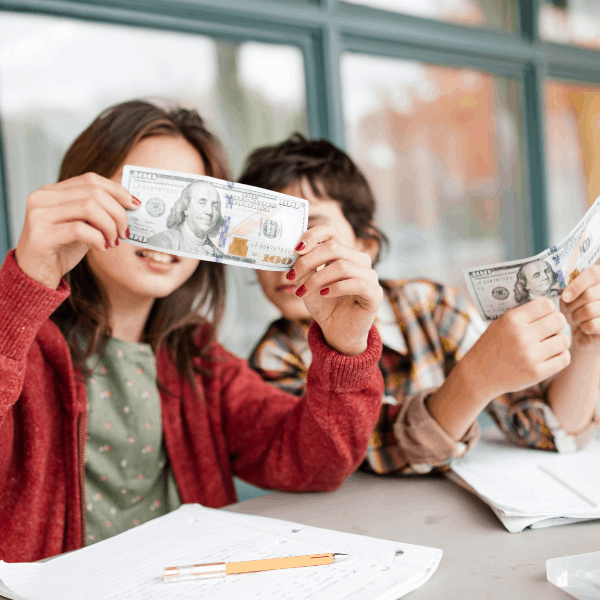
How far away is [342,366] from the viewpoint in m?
0.96

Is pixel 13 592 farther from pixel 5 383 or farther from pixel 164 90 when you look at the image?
Result: pixel 164 90

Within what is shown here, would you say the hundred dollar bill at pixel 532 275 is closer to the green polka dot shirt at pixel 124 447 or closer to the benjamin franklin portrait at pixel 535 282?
the benjamin franklin portrait at pixel 535 282

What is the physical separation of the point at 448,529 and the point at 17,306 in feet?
2.24

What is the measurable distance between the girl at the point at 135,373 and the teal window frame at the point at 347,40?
0.60 m

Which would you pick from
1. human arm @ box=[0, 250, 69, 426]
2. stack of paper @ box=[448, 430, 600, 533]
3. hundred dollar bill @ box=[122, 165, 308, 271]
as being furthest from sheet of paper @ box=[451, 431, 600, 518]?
human arm @ box=[0, 250, 69, 426]

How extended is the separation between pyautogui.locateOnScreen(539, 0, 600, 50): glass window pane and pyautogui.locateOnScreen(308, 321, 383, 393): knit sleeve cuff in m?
2.48

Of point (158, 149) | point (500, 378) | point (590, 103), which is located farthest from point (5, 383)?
point (590, 103)

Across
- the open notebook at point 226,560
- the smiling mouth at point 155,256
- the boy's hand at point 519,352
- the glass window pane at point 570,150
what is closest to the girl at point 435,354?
the boy's hand at point 519,352

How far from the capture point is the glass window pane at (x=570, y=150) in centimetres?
293

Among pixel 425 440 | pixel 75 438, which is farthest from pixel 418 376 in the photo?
pixel 75 438

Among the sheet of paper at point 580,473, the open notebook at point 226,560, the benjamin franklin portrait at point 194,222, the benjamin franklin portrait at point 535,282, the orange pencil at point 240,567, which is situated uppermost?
the benjamin franklin portrait at point 194,222

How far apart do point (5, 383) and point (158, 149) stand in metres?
0.56

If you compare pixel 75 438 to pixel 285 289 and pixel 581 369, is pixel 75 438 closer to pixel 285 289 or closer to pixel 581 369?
pixel 285 289

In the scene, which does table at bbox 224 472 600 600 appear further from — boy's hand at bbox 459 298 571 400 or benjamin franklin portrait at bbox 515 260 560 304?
benjamin franklin portrait at bbox 515 260 560 304
